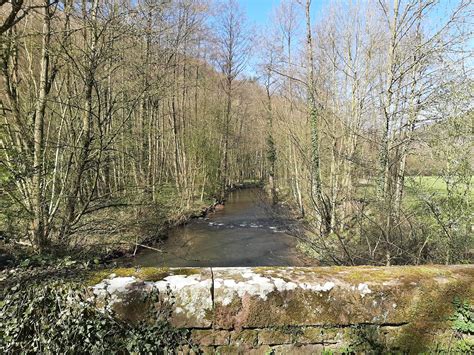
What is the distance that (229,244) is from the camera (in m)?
12.5

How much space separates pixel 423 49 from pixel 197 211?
14.8m

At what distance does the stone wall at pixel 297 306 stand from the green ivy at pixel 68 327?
9 centimetres

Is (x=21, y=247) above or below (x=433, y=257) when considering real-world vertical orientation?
above

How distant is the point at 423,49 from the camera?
5809mm

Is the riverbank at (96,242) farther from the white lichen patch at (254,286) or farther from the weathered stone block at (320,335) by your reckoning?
the weathered stone block at (320,335)

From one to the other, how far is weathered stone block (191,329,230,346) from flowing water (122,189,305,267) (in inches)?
168

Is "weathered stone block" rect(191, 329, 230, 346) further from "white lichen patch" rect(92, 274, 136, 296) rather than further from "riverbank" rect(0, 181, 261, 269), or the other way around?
"riverbank" rect(0, 181, 261, 269)

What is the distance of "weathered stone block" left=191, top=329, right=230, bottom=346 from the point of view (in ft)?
7.65

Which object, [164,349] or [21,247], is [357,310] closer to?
[164,349]

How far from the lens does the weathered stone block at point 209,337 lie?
2.33m

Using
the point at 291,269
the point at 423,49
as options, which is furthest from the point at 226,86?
the point at 291,269

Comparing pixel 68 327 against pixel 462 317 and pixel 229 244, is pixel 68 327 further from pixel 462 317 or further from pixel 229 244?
pixel 229 244

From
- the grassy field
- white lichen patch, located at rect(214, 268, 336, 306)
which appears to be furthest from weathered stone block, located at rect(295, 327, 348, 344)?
the grassy field

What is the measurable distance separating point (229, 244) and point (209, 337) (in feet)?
33.8
